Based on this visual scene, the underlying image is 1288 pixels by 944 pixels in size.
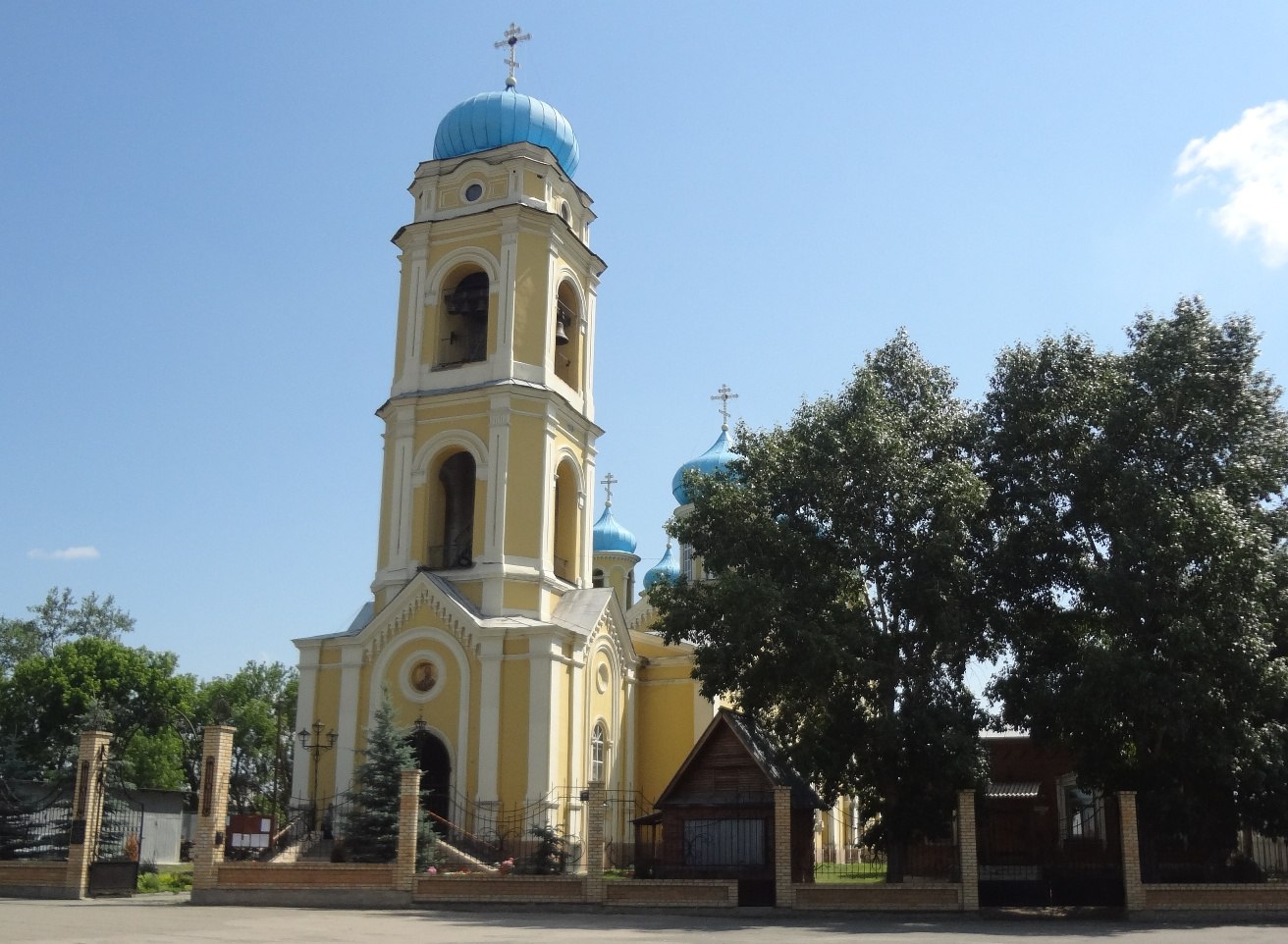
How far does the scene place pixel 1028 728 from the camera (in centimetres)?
2144

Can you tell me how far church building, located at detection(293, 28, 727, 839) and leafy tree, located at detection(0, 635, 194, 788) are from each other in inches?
881

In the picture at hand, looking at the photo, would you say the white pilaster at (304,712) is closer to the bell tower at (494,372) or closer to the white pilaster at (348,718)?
the white pilaster at (348,718)

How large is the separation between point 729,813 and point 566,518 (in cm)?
928

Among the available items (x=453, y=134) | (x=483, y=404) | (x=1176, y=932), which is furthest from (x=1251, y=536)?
(x=453, y=134)

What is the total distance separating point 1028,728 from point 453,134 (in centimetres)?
1839

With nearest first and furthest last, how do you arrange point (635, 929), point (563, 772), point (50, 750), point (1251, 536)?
point (635, 929) → point (1251, 536) → point (563, 772) → point (50, 750)

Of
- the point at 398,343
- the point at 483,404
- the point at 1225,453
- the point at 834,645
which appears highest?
the point at 398,343

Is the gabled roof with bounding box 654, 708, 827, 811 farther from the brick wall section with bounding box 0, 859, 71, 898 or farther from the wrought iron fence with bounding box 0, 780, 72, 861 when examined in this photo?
the wrought iron fence with bounding box 0, 780, 72, 861

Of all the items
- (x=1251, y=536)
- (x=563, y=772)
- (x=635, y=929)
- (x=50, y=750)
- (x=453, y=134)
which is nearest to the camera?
(x=635, y=929)

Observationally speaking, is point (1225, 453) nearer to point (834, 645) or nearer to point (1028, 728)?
point (1028, 728)

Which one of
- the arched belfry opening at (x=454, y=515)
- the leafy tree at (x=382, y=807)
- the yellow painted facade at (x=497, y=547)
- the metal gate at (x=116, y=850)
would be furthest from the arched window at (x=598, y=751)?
the metal gate at (x=116, y=850)

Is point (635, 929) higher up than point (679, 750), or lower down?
lower down

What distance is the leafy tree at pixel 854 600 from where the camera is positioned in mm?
20781

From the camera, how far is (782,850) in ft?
63.5
